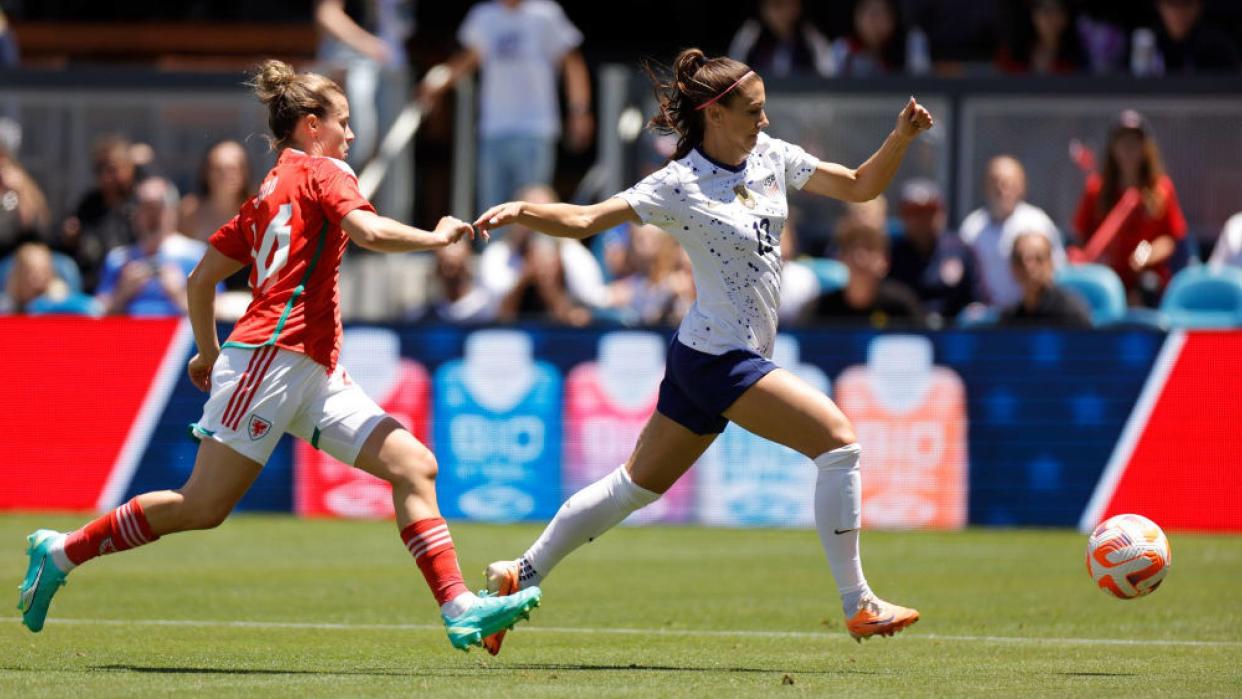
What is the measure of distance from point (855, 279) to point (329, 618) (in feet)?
21.2

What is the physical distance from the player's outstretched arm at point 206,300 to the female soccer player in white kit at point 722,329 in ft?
3.74

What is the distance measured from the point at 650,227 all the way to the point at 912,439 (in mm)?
2931

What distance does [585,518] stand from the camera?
7.89 meters

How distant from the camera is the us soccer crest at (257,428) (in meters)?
7.29

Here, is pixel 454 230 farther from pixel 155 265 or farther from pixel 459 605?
pixel 155 265

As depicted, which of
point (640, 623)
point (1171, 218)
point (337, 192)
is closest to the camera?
point (337, 192)

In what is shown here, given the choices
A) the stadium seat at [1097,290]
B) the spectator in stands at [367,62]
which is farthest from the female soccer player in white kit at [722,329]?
the spectator in stands at [367,62]

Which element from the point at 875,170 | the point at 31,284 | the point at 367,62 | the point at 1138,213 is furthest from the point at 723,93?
the point at 367,62

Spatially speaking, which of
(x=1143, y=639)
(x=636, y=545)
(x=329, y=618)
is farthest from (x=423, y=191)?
(x=1143, y=639)

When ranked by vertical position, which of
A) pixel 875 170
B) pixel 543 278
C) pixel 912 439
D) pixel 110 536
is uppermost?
pixel 875 170

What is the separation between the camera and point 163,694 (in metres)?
6.43

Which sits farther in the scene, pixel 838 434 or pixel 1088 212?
pixel 1088 212

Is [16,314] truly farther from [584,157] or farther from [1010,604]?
[1010,604]

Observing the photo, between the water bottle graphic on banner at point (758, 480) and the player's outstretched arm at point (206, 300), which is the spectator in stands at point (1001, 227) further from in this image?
the player's outstretched arm at point (206, 300)
